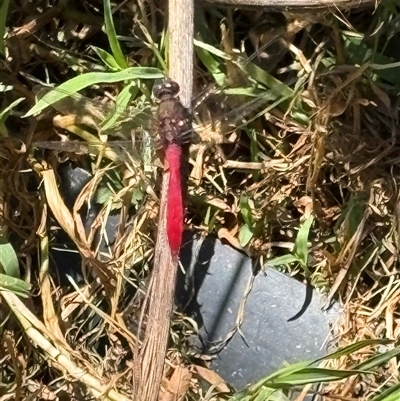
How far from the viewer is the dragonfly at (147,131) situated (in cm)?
142

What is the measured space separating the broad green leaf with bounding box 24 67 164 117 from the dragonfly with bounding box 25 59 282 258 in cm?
3

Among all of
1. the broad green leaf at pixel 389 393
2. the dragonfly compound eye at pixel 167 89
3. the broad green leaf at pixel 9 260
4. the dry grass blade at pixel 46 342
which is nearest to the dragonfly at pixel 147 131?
the dragonfly compound eye at pixel 167 89

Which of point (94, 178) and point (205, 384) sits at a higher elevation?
point (94, 178)

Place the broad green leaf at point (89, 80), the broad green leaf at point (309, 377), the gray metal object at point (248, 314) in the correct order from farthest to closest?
the gray metal object at point (248, 314)
the broad green leaf at point (89, 80)
the broad green leaf at point (309, 377)

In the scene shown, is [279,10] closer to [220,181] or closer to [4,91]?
[220,181]

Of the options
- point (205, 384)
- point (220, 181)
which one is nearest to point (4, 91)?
point (220, 181)

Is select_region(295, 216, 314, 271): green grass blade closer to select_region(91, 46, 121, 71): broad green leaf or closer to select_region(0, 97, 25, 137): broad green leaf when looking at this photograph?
select_region(91, 46, 121, 71): broad green leaf

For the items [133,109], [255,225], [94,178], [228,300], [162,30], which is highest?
[162,30]

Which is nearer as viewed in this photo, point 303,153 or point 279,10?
point 279,10

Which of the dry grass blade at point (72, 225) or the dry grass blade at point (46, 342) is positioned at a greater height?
the dry grass blade at point (72, 225)

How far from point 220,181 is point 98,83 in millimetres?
304

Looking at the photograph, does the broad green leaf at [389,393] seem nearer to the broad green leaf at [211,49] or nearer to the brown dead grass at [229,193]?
the brown dead grass at [229,193]

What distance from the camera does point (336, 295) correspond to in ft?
5.28

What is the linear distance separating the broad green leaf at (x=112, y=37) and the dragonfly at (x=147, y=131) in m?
0.09
